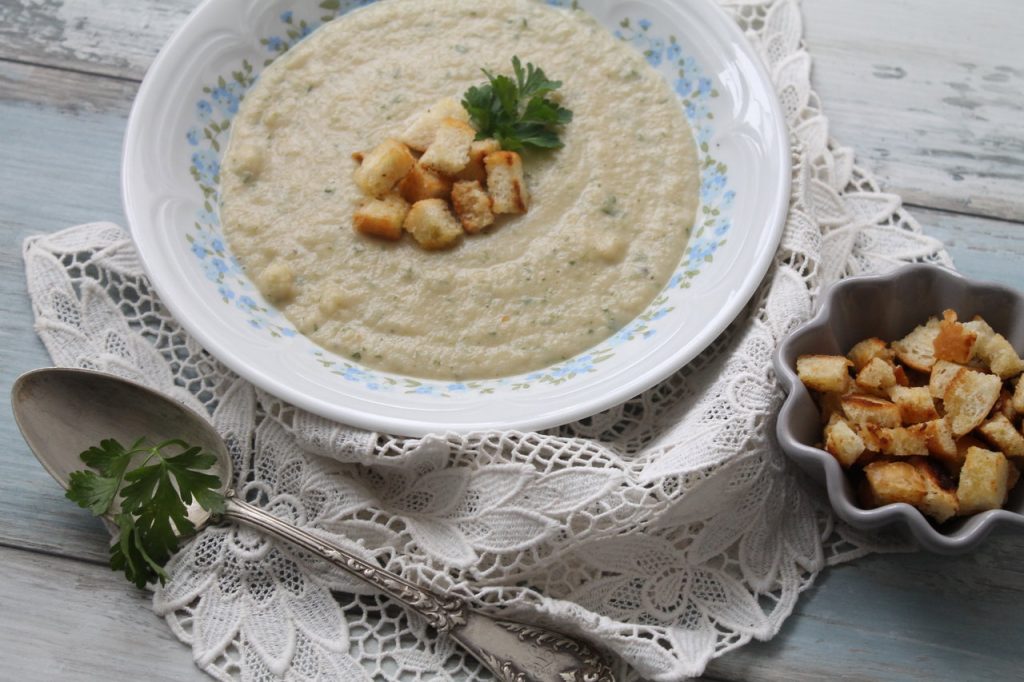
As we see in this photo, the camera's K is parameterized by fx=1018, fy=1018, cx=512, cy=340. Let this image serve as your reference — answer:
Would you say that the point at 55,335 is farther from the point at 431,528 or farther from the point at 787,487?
the point at 787,487

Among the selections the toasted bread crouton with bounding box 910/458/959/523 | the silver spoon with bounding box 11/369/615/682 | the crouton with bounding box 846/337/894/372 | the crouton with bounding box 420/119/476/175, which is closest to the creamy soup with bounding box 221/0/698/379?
the crouton with bounding box 420/119/476/175

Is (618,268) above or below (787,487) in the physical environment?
above

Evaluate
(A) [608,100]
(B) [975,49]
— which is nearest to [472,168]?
(A) [608,100]

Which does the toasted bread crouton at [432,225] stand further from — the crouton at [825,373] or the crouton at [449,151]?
the crouton at [825,373]

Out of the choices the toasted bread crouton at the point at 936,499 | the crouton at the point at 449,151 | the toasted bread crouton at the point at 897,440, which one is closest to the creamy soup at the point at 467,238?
the crouton at the point at 449,151

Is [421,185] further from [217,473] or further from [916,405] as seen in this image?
[916,405]

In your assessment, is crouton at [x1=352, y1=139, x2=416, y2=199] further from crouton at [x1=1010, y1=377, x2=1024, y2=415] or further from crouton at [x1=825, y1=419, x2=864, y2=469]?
crouton at [x1=1010, y1=377, x2=1024, y2=415]
